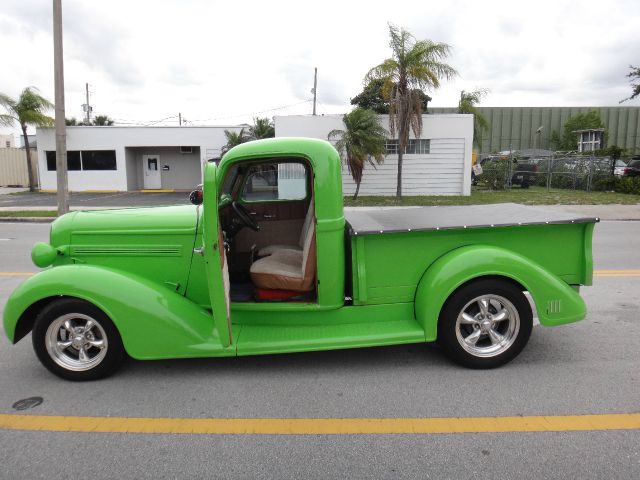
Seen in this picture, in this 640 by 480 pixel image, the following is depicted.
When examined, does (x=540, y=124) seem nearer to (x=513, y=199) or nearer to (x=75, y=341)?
(x=513, y=199)

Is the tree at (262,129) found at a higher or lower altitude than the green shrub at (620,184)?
higher

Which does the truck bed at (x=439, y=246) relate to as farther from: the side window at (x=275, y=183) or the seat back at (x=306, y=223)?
the side window at (x=275, y=183)

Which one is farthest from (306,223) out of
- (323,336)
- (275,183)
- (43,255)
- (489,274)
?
(43,255)

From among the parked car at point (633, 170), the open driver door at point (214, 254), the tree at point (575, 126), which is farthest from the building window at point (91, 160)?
the tree at point (575, 126)

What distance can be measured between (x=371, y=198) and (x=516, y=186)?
10.2 metres

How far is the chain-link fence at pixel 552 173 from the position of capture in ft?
73.1

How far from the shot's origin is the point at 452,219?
4094 mm

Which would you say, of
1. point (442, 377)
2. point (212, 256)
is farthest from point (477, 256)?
point (212, 256)

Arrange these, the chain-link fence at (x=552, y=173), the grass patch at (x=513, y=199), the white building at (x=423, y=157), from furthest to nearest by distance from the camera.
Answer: the chain-link fence at (x=552, y=173)
the white building at (x=423, y=157)
the grass patch at (x=513, y=199)

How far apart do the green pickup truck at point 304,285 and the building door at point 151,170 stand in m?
25.6

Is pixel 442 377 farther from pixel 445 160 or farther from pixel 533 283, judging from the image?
pixel 445 160

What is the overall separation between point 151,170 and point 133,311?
87.6 feet

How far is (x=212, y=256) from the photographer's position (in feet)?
10.7

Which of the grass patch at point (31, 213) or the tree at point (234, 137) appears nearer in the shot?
the grass patch at point (31, 213)
